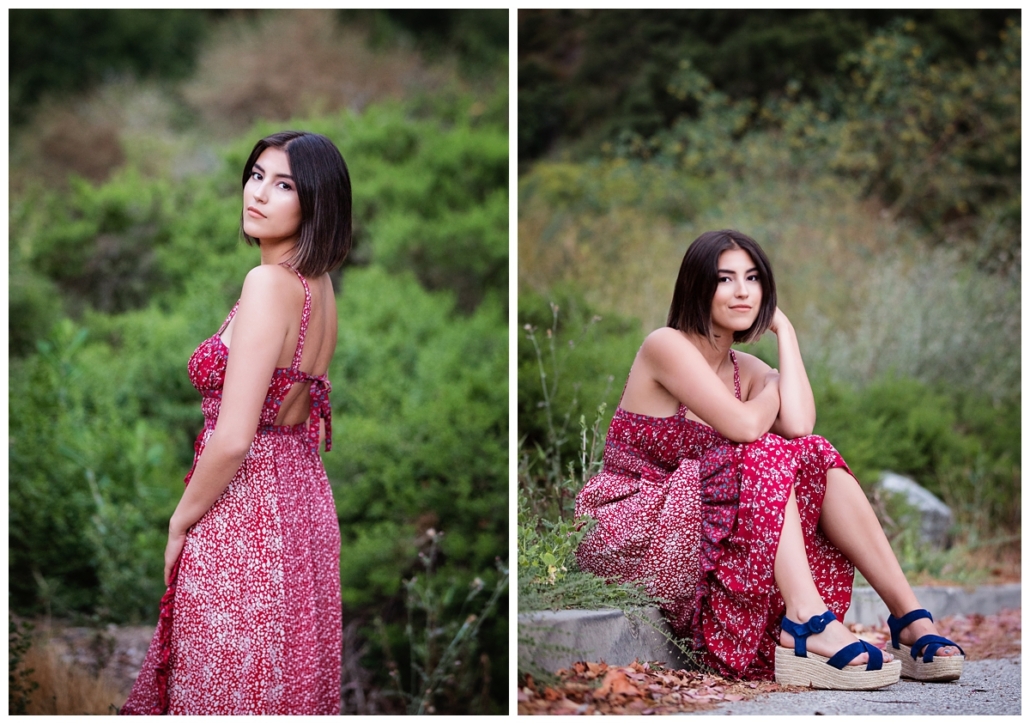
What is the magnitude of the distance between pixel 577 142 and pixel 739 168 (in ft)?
4.30

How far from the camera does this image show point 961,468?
17.6ft

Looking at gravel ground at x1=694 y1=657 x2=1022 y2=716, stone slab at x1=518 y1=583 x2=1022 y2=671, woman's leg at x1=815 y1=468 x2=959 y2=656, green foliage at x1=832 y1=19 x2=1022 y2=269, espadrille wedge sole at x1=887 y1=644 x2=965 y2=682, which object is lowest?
gravel ground at x1=694 y1=657 x2=1022 y2=716

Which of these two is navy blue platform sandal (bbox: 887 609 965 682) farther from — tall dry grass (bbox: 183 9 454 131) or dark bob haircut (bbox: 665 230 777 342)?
tall dry grass (bbox: 183 9 454 131)

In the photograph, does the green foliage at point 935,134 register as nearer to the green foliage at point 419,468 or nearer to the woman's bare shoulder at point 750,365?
the green foliage at point 419,468

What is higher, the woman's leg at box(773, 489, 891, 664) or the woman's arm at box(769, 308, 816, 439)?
the woman's arm at box(769, 308, 816, 439)

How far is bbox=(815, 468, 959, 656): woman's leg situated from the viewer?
2729mm

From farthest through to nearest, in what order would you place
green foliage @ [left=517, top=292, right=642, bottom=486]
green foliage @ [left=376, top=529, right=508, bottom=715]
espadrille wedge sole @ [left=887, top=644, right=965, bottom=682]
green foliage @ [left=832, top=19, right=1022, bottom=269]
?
green foliage @ [left=832, top=19, right=1022, bottom=269] → green foliage @ [left=376, top=529, right=508, bottom=715] → green foliage @ [left=517, top=292, right=642, bottom=486] → espadrille wedge sole @ [left=887, top=644, right=965, bottom=682]

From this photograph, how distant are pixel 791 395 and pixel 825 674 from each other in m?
0.76

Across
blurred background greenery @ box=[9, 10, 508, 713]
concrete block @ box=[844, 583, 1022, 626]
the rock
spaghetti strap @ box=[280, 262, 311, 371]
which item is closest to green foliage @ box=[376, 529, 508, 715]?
blurred background greenery @ box=[9, 10, 508, 713]

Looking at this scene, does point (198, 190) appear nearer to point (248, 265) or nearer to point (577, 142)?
point (248, 265)

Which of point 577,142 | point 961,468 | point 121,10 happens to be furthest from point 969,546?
point 121,10

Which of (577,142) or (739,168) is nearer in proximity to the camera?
(577,142)

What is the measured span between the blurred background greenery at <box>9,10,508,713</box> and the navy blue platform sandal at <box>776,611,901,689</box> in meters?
0.97

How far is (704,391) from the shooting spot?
9.07 ft
